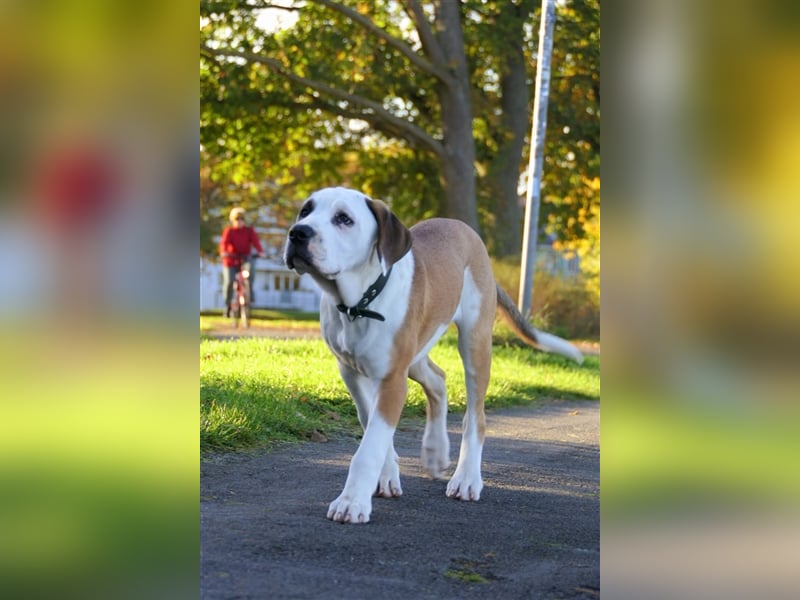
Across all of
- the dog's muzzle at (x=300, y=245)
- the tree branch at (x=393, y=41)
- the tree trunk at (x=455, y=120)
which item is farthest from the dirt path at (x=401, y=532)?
the tree trunk at (x=455, y=120)

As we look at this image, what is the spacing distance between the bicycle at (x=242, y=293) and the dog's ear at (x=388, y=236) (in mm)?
14424

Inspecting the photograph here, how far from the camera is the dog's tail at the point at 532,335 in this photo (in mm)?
7277

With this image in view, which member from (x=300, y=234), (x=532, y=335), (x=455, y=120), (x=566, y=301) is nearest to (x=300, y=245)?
(x=300, y=234)

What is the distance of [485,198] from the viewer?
24.2 meters

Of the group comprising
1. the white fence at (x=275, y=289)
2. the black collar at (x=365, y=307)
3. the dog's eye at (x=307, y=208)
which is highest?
the dog's eye at (x=307, y=208)

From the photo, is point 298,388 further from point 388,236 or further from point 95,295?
point 95,295

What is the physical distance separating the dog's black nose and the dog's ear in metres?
0.42

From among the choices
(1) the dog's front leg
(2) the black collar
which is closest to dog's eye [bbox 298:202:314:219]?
(2) the black collar

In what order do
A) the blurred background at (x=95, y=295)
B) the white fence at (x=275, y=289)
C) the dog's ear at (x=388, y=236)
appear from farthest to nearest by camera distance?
the white fence at (x=275, y=289) < the dog's ear at (x=388, y=236) < the blurred background at (x=95, y=295)

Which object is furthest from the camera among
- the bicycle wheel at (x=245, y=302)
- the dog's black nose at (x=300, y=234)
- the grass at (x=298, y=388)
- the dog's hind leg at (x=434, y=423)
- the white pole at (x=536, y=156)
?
the bicycle wheel at (x=245, y=302)

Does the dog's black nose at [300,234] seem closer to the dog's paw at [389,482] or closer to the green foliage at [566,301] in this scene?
the dog's paw at [389,482]

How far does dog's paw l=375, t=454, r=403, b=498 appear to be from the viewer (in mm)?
5762

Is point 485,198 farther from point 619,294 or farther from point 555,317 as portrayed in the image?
point 619,294

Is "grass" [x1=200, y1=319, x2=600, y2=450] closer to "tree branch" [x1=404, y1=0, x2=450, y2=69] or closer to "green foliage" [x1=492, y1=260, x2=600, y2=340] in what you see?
"green foliage" [x1=492, y1=260, x2=600, y2=340]
